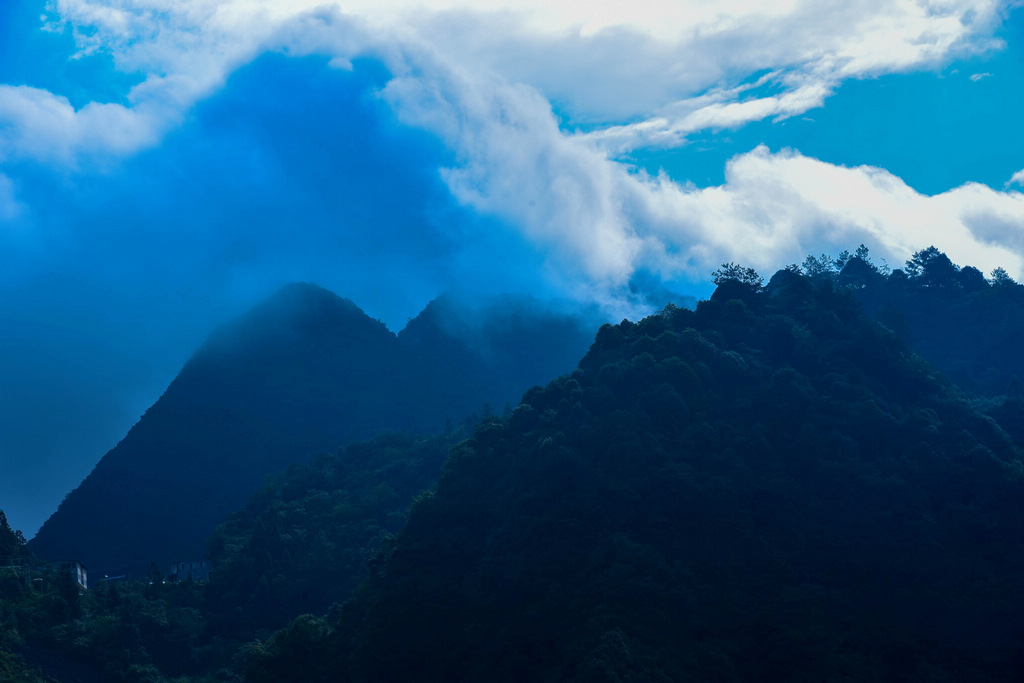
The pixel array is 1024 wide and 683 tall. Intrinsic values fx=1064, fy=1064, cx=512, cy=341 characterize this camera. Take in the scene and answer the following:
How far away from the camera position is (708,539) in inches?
1216

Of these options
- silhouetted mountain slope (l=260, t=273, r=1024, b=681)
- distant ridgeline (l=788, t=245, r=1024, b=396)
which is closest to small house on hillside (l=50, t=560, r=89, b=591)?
silhouetted mountain slope (l=260, t=273, r=1024, b=681)

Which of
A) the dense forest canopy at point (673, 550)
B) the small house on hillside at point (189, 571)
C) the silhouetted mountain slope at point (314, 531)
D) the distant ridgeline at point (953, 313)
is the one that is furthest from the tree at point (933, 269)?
the small house on hillside at point (189, 571)

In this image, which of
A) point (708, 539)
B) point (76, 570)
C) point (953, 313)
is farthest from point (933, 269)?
point (76, 570)

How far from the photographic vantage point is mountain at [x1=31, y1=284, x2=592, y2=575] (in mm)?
52312

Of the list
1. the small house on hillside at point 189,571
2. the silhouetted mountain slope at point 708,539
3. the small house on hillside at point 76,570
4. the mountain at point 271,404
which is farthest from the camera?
the mountain at point 271,404

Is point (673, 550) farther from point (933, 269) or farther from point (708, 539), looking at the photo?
point (933, 269)

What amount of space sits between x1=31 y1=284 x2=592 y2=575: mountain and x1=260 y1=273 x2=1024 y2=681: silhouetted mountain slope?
2206 centimetres

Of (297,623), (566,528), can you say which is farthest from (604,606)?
(297,623)

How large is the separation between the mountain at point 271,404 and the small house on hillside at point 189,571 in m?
1.86

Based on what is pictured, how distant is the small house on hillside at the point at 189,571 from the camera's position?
45.9 m

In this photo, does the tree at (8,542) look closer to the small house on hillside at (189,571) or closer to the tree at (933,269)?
the small house on hillside at (189,571)

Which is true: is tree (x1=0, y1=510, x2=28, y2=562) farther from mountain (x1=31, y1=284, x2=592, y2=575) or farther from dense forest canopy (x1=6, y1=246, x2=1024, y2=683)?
mountain (x1=31, y1=284, x2=592, y2=575)

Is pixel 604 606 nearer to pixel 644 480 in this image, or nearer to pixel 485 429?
pixel 644 480

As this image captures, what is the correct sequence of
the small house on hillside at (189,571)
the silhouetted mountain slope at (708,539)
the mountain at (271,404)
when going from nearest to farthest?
the silhouetted mountain slope at (708,539)
the small house on hillside at (189,571)
the mountain at (271,404)
